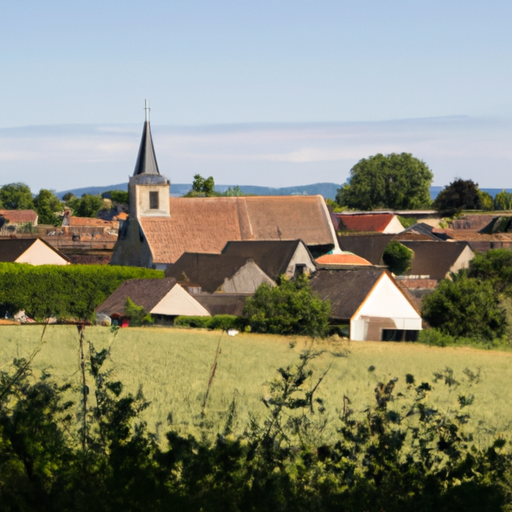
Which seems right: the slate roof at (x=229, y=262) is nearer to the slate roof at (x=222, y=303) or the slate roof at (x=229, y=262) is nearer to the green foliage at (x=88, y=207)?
the slate roof at (x=222, y=303)

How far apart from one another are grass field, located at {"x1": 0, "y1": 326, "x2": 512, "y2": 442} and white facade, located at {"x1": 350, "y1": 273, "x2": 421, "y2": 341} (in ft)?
36.6

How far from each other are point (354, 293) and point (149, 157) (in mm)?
25094

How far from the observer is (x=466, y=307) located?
32.6 m

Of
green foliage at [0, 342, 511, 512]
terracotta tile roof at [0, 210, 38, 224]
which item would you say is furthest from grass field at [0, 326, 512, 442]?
terracotta tile roof at [0, 210, 38, 224]

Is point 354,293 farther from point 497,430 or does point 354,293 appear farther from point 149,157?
point 149,157

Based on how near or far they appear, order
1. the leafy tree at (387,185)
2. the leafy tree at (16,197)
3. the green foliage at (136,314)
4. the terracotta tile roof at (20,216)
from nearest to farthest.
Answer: the green foliage at (136,314)
the terracotta tile roof at (20,216)
the leafy tree at (387,185)
the leafy tree at (16,197)

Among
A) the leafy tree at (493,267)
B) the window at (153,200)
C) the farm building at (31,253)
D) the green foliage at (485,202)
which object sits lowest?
the leafy tree at (493,267)

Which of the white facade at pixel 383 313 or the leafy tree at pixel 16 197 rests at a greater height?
the leafy tree at pixel 16 197

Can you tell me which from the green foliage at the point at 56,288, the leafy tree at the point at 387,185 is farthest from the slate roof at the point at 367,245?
the leafy tree at the point at 387,185

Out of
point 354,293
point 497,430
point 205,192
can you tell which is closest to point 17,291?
point 354,293

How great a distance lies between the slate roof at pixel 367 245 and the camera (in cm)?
5791

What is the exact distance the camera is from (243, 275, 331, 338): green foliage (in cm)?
2897

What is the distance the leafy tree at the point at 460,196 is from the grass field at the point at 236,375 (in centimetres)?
9822

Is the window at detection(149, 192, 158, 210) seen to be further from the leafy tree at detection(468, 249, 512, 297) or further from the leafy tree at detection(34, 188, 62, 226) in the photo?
the leafy tree at detection(34, 188, 62, 226)
